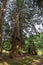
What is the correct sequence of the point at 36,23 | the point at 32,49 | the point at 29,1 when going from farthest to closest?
the point at 36,23 → the point at 32,49 → the point at 29,1

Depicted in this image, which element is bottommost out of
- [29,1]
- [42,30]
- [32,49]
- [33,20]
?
[32,49]

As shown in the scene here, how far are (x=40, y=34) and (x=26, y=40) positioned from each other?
5.96 ft

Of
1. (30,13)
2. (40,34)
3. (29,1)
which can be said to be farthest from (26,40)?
(29,1)

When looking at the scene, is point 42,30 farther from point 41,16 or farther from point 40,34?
point 41,16

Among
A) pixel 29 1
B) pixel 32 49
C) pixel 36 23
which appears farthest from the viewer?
pixel 36 23

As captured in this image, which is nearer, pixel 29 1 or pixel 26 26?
pixel 29 1

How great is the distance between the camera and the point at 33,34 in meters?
20.2

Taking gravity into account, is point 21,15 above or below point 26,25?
above

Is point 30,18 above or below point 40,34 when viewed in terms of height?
above

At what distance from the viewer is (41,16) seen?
18.0 metres

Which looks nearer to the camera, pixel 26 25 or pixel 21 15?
pixel 21 15

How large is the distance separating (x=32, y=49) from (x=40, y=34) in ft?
9.38

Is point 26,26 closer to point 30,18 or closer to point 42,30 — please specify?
point 30,18

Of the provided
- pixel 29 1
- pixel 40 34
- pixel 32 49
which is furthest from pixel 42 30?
pixel 29 1
